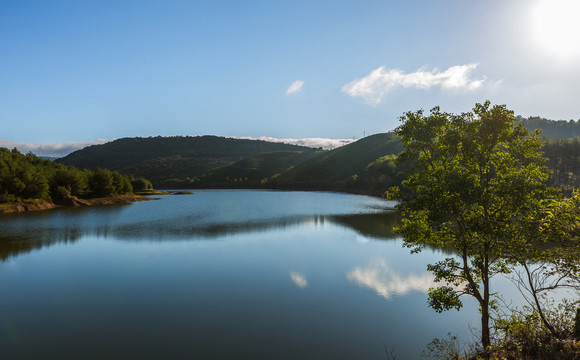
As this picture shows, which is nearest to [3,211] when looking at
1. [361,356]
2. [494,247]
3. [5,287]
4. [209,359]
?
[5,287]

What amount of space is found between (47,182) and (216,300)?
76.3 m

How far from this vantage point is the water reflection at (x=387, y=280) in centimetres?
1969

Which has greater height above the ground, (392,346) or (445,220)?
(445,220)

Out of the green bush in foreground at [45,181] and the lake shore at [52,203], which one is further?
the green bush in foreground at [45,181]

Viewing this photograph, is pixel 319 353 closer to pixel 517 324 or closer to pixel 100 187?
pixel 517 324

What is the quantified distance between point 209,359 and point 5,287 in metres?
17.1

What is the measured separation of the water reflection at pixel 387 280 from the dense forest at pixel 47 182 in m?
72.5

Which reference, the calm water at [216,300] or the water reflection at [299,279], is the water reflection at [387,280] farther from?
the water reflection at [299,279]

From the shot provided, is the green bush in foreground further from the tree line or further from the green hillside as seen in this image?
the green hillside

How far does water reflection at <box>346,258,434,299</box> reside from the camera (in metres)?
19.7

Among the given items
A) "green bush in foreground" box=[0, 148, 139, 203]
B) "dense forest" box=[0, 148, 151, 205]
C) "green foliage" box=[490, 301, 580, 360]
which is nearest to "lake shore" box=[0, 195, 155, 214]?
"dense forest" box=[0, 148, 151, 205]

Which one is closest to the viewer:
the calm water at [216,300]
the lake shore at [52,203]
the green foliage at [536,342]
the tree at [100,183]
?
the green foliage at [536,342]

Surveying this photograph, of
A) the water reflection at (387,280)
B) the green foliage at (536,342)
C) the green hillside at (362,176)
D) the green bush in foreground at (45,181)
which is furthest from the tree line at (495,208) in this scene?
the green hillside at (362,176)

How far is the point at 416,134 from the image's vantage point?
1385 centimetres
